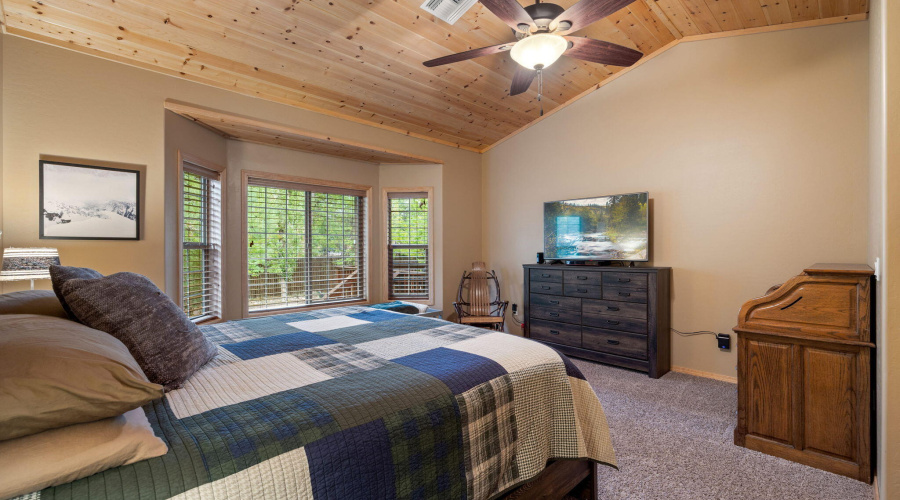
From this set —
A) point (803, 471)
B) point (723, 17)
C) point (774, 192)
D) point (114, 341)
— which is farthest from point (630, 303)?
point (114, 341)

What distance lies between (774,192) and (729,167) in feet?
1.34

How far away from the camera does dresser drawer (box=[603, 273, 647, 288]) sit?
12.2ft

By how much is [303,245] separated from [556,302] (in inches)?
115

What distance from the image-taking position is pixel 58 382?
0.81 metres

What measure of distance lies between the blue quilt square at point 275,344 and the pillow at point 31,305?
60 cm

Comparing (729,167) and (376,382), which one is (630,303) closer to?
(729,167)

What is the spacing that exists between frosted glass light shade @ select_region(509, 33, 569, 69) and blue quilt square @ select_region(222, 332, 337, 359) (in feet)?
6.57

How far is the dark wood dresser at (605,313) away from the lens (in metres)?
3.70

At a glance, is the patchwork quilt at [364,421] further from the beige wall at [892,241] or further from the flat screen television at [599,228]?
the flat screen television at [599,228]

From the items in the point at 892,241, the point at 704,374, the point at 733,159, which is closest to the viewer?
the point at 892,241

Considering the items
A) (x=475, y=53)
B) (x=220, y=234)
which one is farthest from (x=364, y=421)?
(x=220, y=234)

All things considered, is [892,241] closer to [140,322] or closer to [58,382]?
[58,382]

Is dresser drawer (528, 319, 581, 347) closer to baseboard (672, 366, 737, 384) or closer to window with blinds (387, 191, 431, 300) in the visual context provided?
baseboard (672, 366, 737, 384)

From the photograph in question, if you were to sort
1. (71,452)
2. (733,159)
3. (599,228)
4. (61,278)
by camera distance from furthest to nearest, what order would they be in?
1. (599,228)
2. (733,159)
3. (61,278)
4. (71,452)
